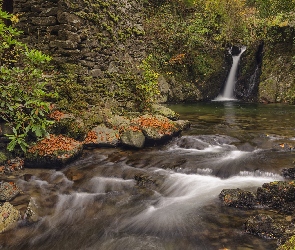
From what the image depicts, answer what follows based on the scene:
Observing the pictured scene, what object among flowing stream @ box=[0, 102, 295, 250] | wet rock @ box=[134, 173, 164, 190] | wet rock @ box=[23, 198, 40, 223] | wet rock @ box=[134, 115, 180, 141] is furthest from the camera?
wet rock @ box=[134, 115, 180, 141]

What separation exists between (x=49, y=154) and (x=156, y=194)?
3.08 meters

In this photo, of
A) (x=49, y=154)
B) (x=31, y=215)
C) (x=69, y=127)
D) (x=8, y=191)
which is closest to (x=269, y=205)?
(x=31, y=215)

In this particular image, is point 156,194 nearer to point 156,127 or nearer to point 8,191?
point 8,191

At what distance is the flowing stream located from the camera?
4.94 metres

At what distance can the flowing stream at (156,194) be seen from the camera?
16.2 feet

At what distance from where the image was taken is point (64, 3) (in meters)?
9.04

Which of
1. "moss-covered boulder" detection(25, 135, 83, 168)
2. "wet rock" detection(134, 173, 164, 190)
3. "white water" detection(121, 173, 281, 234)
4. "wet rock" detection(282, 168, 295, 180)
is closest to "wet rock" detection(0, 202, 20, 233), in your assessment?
"white water" detection(121, 173, 281, 234)

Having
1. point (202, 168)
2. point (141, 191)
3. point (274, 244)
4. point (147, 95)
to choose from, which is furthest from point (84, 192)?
point (147, 95)

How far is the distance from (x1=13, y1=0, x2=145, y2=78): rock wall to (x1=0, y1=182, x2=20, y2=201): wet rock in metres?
4.39

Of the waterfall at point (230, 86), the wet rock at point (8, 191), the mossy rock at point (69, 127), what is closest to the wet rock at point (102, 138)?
the mossy rock at point (69, 127)

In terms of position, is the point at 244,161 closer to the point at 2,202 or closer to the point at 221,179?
the point at 221,179

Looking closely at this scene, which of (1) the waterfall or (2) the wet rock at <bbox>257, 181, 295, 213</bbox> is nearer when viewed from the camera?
(2) the wet rock at <bbox>257, 181, 295, 213</bbox>

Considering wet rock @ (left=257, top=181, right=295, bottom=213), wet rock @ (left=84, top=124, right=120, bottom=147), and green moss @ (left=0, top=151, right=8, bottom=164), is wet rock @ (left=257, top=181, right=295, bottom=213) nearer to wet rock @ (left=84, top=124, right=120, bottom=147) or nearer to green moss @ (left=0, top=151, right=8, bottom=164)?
wet rock @ (left=84, top=124, right=120, bottom=147)

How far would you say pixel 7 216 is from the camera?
535 centimetres
